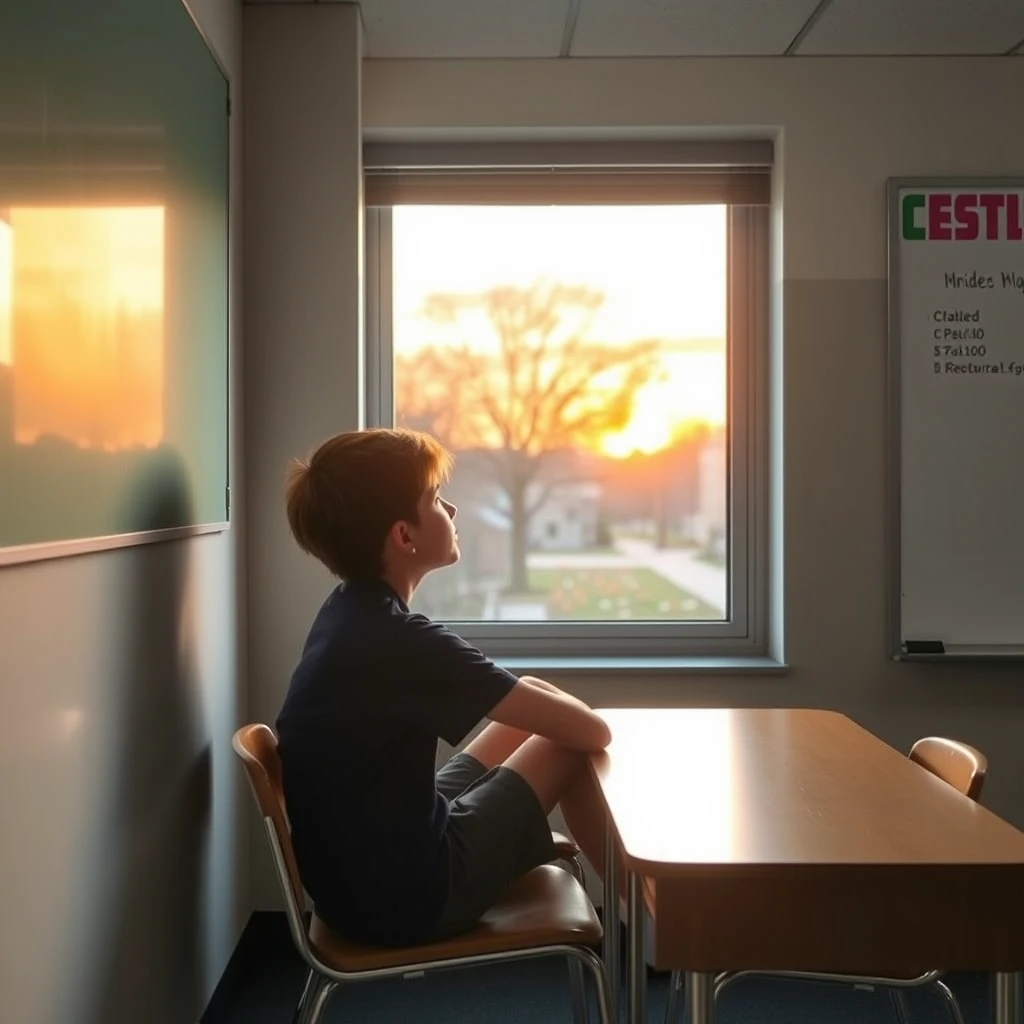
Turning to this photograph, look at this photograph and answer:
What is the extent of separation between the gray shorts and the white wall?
513 mm

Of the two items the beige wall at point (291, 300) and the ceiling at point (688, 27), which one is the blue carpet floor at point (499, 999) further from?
the ceiling at point (688, 27)

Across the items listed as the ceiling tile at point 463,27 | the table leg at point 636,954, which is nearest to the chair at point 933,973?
the table leg at point 636,954

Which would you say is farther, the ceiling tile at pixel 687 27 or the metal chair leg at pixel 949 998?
the ceiling tile at pixel 687 27

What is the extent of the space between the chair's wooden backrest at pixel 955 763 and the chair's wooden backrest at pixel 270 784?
1066mm

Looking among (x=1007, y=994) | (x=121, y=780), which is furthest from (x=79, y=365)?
(x=1007, y=994)

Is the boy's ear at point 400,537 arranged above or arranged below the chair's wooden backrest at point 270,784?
above

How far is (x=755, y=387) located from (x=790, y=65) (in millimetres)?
871

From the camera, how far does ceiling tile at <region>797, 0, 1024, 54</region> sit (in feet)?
8.77

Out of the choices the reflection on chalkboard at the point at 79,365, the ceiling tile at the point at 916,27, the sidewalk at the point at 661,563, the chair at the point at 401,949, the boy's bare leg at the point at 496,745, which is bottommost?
the chair at the point at 401,949

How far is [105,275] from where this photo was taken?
5.31 feet

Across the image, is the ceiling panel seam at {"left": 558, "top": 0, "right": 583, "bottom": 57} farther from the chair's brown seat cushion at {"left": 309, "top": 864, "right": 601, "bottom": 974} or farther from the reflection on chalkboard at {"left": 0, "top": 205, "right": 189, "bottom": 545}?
the chair's brown seat cushion at {"left": 309, "top": 864, "right": 601, "bottom": 974}

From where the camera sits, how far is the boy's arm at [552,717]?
175 cm

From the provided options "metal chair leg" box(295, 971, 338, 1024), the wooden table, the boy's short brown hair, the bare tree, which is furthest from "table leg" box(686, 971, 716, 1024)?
the bare tree

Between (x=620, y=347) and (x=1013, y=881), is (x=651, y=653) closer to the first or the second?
(x=620, y=347)
